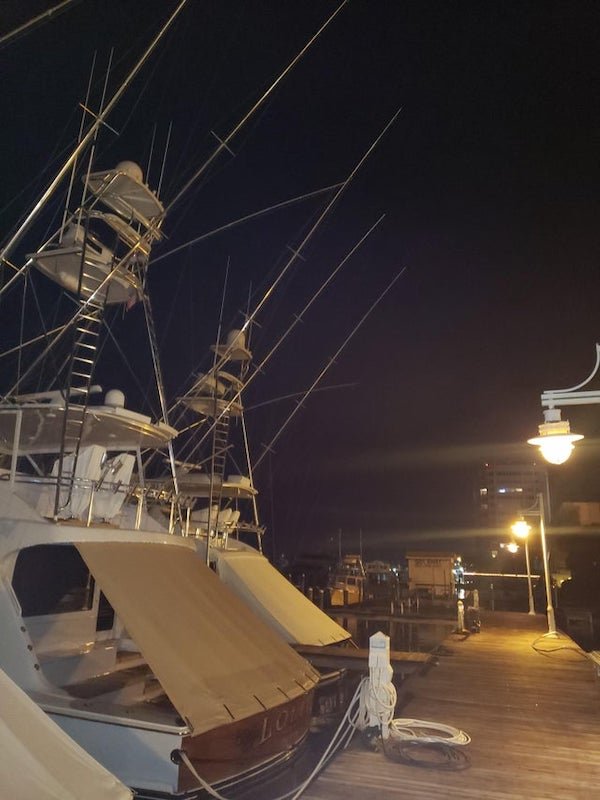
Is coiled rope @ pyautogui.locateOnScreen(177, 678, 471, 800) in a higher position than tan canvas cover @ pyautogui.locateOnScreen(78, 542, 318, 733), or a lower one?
lower

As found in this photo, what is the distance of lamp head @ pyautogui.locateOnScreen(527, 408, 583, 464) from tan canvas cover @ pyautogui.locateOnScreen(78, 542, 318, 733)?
176 inches

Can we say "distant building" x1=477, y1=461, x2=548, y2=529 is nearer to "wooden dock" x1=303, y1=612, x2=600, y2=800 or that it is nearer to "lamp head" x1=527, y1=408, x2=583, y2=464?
Answer: "wooden dock" x1=303, y1=612, x2=600, y2=800

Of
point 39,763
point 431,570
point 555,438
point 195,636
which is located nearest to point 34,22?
point 39,763

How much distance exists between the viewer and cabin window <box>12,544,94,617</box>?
8.36 metres

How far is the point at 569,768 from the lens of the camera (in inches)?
239

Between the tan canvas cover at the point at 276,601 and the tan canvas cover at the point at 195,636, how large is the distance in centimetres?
361

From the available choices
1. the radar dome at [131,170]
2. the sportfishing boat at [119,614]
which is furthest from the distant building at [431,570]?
the radar dome at [131,170]

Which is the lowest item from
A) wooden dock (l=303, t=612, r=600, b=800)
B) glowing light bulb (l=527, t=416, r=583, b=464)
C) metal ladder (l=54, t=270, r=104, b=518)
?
wooden dock (l=303, t=612, r=600, b=800)

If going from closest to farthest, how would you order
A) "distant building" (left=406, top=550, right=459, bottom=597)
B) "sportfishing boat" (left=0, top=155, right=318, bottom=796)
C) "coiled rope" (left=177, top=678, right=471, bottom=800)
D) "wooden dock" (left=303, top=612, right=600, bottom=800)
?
1. "wooden dock" (left=303, top=612, right=600, bottom=800)
2. "coiled rope" (left=177, top=678, right=471, bottom=800)
3. "sportfishing boat" (left=0, top=155, right=318, bottom=796)
4. "distant building" (left=406, top=550, right=459, bottom=597)

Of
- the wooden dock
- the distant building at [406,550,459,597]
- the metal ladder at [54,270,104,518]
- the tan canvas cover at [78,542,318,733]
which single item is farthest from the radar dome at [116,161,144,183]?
the distant building at [406,550,459,597]

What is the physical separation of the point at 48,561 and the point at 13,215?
12.3m

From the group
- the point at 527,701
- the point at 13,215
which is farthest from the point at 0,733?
the point at 13,215

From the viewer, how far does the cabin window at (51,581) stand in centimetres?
836

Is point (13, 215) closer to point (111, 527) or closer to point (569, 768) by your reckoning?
point (111, 527)
